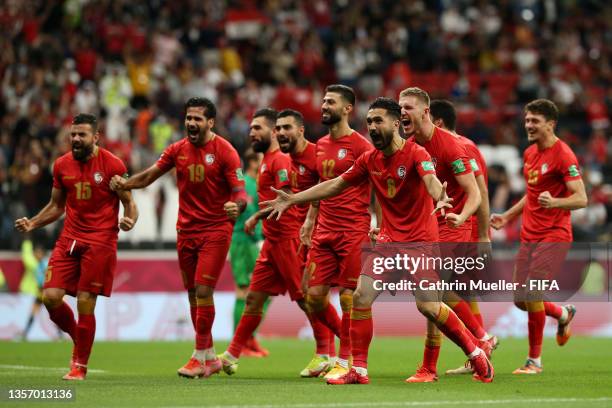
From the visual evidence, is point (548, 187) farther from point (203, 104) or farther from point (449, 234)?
point (203, 104)

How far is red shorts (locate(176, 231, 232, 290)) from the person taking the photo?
475 inches

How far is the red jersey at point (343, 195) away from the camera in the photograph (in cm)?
1200

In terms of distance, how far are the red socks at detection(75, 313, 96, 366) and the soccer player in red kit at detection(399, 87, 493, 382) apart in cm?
320

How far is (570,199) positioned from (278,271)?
321cm

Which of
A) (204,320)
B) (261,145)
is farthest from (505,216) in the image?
(204,320)

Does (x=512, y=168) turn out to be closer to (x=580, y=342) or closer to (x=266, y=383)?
(x=580, y=342)

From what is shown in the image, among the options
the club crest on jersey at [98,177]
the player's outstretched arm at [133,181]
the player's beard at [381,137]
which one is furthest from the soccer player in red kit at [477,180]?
the club crest on jersey at [98,177]

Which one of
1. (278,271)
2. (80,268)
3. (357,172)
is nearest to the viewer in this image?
(357,172)

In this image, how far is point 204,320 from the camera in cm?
1212

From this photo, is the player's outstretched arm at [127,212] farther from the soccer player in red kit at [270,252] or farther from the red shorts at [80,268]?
the soccer player in red kit at [270,252]

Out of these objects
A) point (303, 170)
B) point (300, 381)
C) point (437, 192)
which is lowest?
point (300, 381)

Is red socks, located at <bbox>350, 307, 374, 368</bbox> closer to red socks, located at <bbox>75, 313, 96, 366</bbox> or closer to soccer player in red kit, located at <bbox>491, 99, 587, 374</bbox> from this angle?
soccer player in red kit, located at <bbox>491, 99, 587, 374</bbox>

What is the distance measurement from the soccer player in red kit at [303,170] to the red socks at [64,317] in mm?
2461

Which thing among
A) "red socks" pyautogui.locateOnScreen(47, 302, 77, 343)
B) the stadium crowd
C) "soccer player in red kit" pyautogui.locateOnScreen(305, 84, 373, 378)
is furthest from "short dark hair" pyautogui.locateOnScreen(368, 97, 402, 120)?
the stadium crowd
